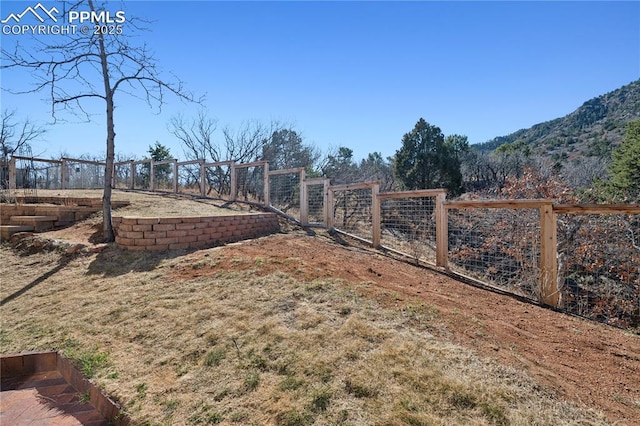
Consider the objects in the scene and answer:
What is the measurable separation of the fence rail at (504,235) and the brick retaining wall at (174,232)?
2267mm

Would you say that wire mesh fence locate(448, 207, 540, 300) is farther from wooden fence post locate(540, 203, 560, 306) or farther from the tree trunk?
the tree trunk

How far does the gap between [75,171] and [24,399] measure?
12.1 meters

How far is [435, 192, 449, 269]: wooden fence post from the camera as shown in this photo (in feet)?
16.4

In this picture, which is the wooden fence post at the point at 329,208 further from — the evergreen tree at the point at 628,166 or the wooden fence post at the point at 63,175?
the wooden fence post at the point at 63,175

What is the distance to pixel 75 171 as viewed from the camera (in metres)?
12.2

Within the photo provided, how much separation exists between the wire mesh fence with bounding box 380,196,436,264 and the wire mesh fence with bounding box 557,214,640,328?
1.83 metres

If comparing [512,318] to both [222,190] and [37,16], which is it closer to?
[37,16]

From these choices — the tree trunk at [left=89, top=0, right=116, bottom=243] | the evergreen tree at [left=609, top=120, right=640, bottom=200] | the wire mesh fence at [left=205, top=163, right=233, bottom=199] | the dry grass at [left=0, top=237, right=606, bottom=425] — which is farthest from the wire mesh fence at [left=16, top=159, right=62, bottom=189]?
the evergreen tree at [left=609, top=120, right=640, bottom=200]

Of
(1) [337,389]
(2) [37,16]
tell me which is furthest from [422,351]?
(2) [37,16]

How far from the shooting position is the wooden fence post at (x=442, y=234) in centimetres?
500

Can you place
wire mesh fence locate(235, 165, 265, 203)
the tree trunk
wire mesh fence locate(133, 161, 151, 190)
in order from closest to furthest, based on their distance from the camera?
the tree trunk
wire mesh fence locate(235, 165, 265, 203)
wire mesh fence locate(133, 161, 151, 190)

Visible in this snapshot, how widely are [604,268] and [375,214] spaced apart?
3.40 metres

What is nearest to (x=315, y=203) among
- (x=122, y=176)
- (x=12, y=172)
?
(x=12, y=172)

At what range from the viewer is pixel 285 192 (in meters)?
8.53
